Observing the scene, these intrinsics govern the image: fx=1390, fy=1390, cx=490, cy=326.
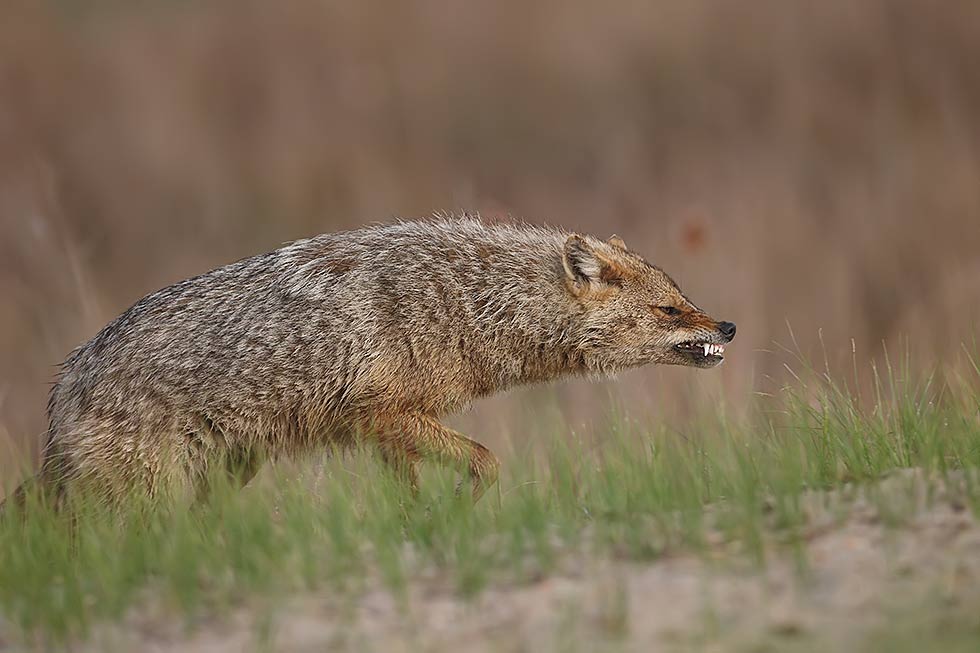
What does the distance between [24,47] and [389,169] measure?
4.99 metres

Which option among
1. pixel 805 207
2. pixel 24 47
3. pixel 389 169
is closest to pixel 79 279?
pixel 389 169

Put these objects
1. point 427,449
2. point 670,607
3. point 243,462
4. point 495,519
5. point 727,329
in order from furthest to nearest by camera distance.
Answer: point 727,329, point 243,462, point 427,449, point 495,519, point 670,607

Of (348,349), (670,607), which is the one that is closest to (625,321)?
(348,349)

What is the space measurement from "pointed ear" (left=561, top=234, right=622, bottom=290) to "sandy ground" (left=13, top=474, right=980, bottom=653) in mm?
2778

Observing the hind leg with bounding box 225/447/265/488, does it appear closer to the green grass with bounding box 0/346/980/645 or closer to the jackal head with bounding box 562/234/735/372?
the green grass with bounding box 0/346/980/645

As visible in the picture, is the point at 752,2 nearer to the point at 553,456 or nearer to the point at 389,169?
the point at 389,169

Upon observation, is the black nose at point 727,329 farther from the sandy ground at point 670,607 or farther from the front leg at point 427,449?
the sandy ground at point 670,607

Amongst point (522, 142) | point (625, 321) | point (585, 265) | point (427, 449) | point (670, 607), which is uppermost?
point (522, 142)

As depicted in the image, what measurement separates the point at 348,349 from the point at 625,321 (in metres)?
1.58

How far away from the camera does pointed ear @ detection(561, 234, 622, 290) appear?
771cm

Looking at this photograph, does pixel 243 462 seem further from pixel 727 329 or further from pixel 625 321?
pixel 727 329

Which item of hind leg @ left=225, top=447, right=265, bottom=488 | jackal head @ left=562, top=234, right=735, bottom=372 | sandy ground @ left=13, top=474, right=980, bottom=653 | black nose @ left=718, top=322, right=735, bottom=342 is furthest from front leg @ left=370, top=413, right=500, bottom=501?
sandy ground @ left=13, top=474, right=980, bottom=653

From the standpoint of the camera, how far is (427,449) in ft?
23.3

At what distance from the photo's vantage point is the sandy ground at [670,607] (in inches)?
166
